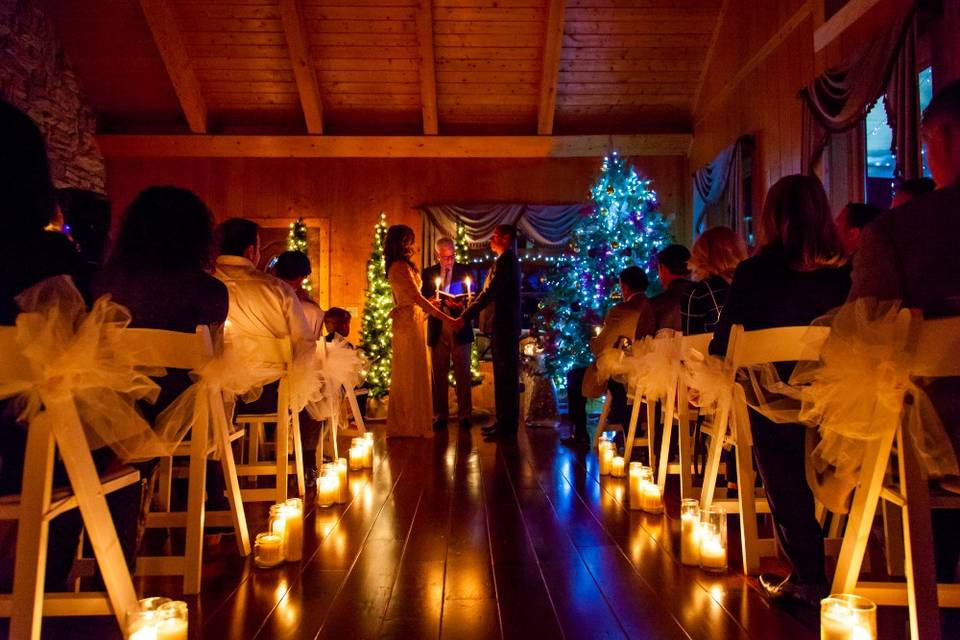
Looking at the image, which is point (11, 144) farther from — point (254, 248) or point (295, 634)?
point (254, 248)

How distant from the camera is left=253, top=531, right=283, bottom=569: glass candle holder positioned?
2395mm

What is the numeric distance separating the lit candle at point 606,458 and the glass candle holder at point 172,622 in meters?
2.93

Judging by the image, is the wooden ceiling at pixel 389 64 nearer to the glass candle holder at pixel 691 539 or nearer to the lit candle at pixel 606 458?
the lit candle at pixel 606 458

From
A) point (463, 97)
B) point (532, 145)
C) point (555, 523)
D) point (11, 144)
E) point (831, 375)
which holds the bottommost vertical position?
point (555, 523)

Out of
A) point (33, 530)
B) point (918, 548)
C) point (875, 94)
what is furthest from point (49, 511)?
point (875, 94)

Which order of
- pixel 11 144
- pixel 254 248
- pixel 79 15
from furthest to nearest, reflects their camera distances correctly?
1. pixel 79 15
2. pixel 254 248
3. pixel 11 144

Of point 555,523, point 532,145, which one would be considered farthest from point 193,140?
point 555,523

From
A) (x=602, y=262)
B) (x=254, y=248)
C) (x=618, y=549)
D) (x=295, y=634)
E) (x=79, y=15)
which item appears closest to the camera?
(x=295, y=634)

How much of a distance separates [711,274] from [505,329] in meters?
2.74

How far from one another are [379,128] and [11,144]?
8.22 meters

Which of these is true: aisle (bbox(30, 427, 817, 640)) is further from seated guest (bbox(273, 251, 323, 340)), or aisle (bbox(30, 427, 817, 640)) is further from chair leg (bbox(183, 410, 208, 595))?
seated guest (bbox(273, 251, 323, 340))

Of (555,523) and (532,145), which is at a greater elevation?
(532,145)

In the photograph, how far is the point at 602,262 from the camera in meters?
7.38

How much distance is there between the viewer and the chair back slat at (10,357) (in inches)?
55.9
